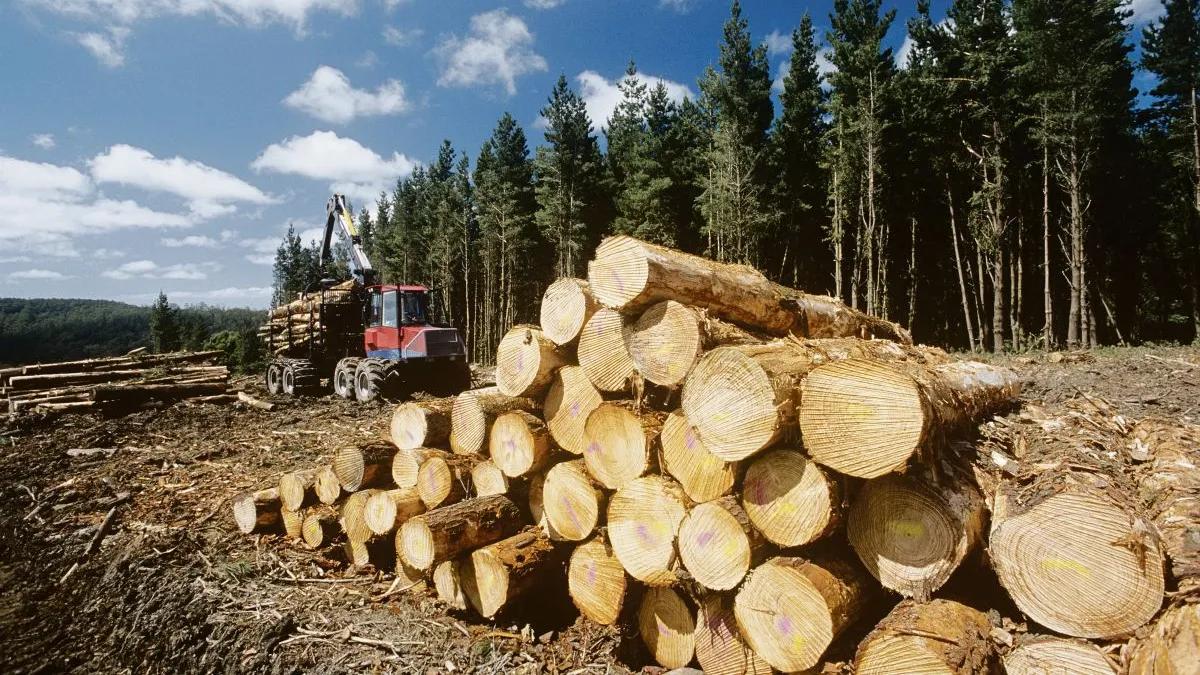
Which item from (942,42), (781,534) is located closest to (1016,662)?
(781,534)

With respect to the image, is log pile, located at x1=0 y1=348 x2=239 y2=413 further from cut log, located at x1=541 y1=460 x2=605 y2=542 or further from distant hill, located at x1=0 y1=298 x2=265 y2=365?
distant hill, located at x1=0 y1=298 x2=265 y2=365

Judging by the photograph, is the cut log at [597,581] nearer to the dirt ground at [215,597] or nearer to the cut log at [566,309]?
the dirt ground at [215,597]

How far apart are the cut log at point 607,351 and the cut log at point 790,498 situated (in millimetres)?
1156

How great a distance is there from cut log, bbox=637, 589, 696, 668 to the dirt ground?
13 centimetres

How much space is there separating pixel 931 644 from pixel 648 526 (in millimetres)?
1614

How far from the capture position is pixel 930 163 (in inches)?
971

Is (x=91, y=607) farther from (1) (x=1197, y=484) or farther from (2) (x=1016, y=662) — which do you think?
(1) (x=1197, y=484)

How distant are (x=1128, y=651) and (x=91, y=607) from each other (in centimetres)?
711

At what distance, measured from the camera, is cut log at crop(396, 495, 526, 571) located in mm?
4094

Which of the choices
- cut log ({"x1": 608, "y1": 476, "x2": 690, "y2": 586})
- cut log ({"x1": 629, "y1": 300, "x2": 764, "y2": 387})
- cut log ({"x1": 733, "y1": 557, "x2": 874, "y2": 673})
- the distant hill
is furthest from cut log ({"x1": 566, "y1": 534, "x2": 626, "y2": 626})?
the distant hill

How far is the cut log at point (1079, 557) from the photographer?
87.2 inches

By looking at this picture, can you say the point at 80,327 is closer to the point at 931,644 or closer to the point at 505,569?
the point at 505,569

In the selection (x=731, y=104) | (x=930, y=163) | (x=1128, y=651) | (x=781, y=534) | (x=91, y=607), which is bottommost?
(x=91, y=607)

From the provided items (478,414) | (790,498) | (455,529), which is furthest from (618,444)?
(478,414)
